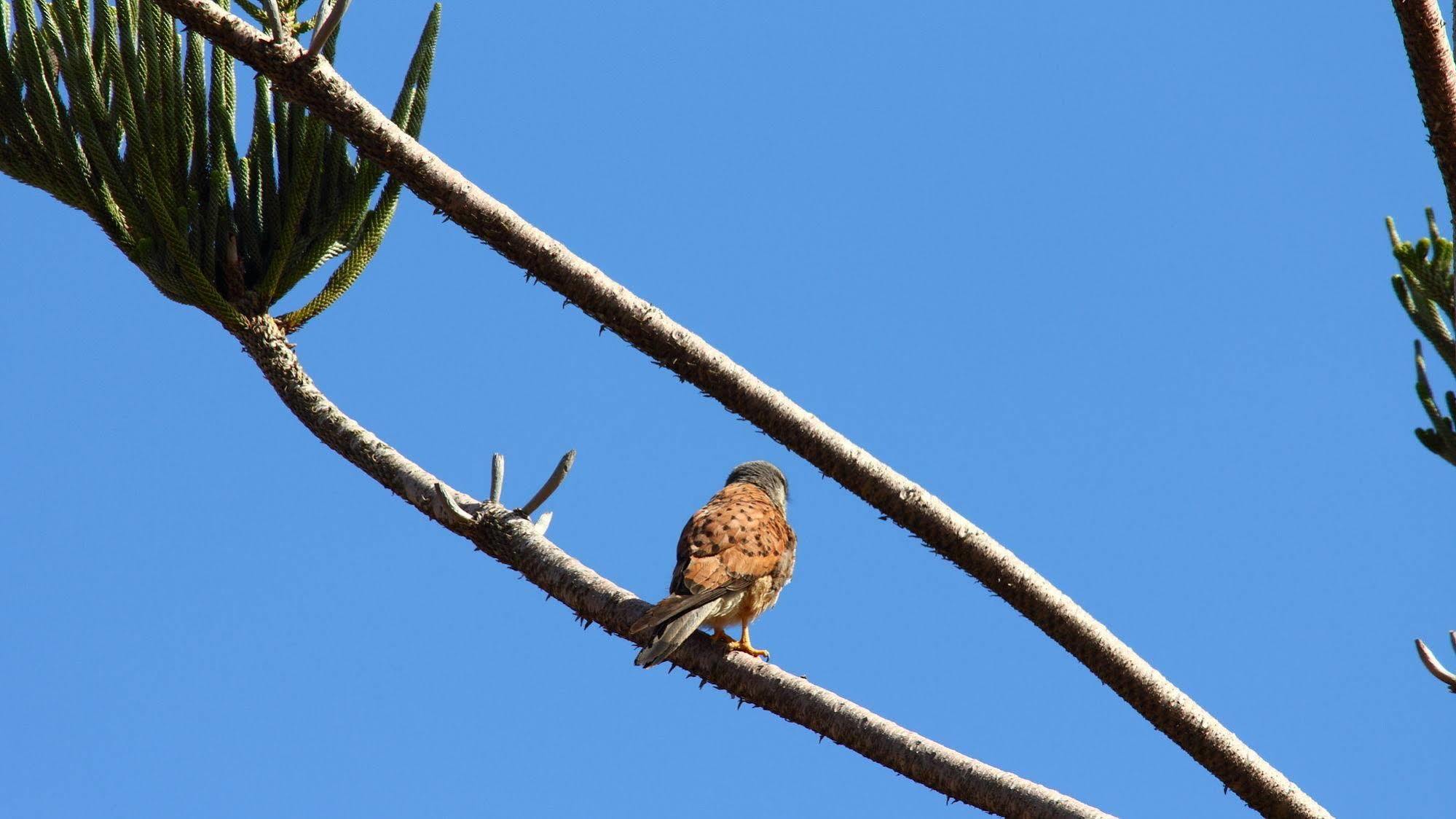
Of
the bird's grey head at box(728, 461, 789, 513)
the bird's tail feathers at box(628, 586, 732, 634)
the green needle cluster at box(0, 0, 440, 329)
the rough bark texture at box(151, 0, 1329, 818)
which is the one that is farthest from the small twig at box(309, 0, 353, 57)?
the bird's grey head at box(728, 461, 789, 513)

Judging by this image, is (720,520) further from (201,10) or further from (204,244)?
(201,10)

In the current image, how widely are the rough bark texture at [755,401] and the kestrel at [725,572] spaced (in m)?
0.90

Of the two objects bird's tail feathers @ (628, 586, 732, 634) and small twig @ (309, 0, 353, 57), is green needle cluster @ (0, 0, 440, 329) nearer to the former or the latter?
small twig @ (309, 0, 353, 57)

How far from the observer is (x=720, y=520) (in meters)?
5.23

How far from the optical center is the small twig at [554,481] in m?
3.81

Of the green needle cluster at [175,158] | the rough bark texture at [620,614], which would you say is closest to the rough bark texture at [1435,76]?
the rough bark texture at [620,614]

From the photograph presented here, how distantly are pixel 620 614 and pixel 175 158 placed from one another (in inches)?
91.6

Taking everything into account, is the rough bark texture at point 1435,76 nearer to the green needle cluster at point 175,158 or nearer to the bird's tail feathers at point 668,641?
the bird's tail feathers at point 668,641

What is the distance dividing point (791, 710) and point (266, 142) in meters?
2.85

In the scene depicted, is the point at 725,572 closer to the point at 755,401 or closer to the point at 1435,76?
the point at 755,401

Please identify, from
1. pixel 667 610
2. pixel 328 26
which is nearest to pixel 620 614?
pixel 667 610

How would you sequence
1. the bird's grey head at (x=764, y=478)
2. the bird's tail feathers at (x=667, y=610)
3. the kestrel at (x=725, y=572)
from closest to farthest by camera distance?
the bird's tail feathers at (x=667, y=610)
the kestrel at (x=725, y=572)
the bird's grey head at (x=764, y=478)

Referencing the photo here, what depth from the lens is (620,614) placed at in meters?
3.96

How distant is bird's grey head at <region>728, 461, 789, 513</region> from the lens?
21.6ft
